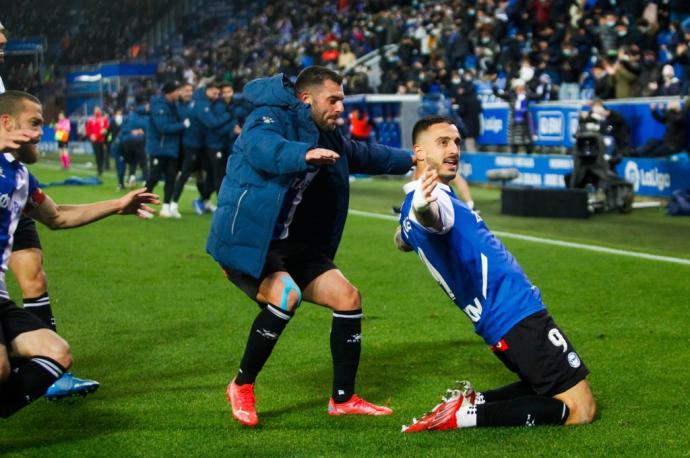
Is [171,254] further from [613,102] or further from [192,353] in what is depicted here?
[613,102]

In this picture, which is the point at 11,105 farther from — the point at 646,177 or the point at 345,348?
the point at 646,177

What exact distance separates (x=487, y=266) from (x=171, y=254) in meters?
8.68

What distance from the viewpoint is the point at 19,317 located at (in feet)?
17.7

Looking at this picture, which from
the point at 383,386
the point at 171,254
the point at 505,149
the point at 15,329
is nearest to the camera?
the point at 15,329

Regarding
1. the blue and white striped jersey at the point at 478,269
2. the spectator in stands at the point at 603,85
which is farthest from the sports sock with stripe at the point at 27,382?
the spectator in stands at the point at 603,85

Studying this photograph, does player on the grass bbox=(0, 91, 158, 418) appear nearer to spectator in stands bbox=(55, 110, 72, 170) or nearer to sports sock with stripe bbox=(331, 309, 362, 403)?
sports sock with stripe bbox=(331, 309, 362, 403)

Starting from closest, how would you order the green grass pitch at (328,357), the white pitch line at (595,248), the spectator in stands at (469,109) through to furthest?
the green grass pitch at (328,357)
the white pitch line at (595,248)
the spectator in stands at (469,109)

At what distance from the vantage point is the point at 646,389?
6680mm

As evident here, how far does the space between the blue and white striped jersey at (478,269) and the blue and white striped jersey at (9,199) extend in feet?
6.21

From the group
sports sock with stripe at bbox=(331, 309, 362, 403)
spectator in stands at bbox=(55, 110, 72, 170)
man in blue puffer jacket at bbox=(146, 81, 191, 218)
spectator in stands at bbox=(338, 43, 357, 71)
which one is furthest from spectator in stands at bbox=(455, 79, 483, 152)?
sports sock with stripe at bbox=(331, 309, 362, 403)

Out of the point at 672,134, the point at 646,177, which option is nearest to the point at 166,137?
the point at 646,177

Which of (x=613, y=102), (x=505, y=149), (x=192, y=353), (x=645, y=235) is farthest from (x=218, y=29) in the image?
(x=192, y=353)

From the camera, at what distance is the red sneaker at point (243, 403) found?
6027 mm

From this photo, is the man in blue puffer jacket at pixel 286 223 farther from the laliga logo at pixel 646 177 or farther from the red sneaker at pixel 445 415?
the laliga logo at pixel 646 177
